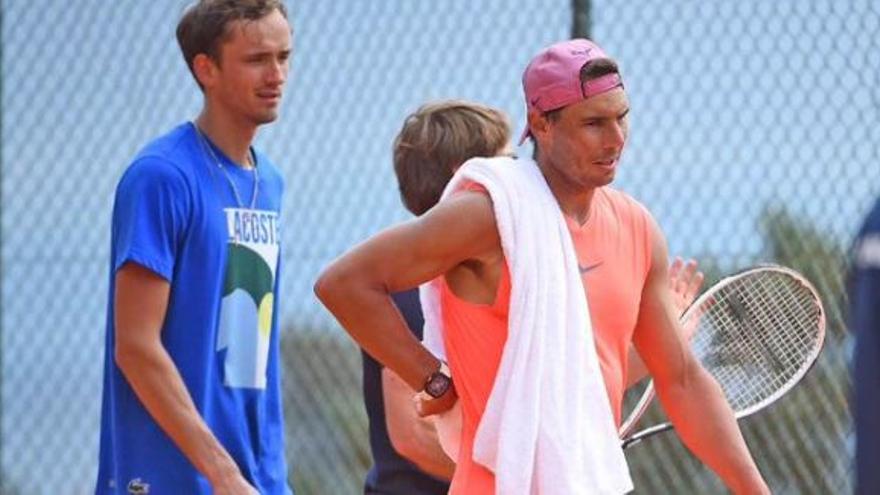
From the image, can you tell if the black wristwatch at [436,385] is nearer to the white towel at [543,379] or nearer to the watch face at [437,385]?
the watch face at [437,385]

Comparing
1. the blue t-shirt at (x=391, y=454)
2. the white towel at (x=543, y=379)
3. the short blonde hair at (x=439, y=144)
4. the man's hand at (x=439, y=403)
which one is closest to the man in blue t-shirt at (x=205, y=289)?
the blue t-shirt at (x=391, y=454)

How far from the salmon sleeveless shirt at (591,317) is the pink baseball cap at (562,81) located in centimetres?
22

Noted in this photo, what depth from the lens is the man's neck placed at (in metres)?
5.14

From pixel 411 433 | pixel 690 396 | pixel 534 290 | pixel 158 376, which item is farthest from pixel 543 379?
pixel 158 376

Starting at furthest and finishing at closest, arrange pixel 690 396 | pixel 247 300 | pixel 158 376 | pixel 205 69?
pixel 205 69, pixel 247 300, pixel 158 376, pixel 690 396

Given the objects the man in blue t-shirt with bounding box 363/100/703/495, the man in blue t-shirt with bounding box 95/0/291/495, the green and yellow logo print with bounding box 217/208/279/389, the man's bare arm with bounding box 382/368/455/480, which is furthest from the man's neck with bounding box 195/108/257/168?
the man's bare arm with bounding box 382/368/455/480

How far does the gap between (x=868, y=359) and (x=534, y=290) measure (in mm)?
991

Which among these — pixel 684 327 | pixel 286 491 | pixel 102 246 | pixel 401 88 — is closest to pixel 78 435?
pixel 102 246

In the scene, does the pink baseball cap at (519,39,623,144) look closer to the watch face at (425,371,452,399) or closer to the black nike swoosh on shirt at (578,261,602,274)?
the black nike swoosh on shirt at (578,261,602,274)

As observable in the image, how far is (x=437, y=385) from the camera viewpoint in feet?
14.5

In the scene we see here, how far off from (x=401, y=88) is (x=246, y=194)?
1.61 metres

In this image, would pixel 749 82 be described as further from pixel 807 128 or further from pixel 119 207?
pixel 119 207

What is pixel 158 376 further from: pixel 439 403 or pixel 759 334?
pixel 759 334

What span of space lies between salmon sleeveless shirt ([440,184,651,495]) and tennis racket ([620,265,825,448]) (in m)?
0.66
